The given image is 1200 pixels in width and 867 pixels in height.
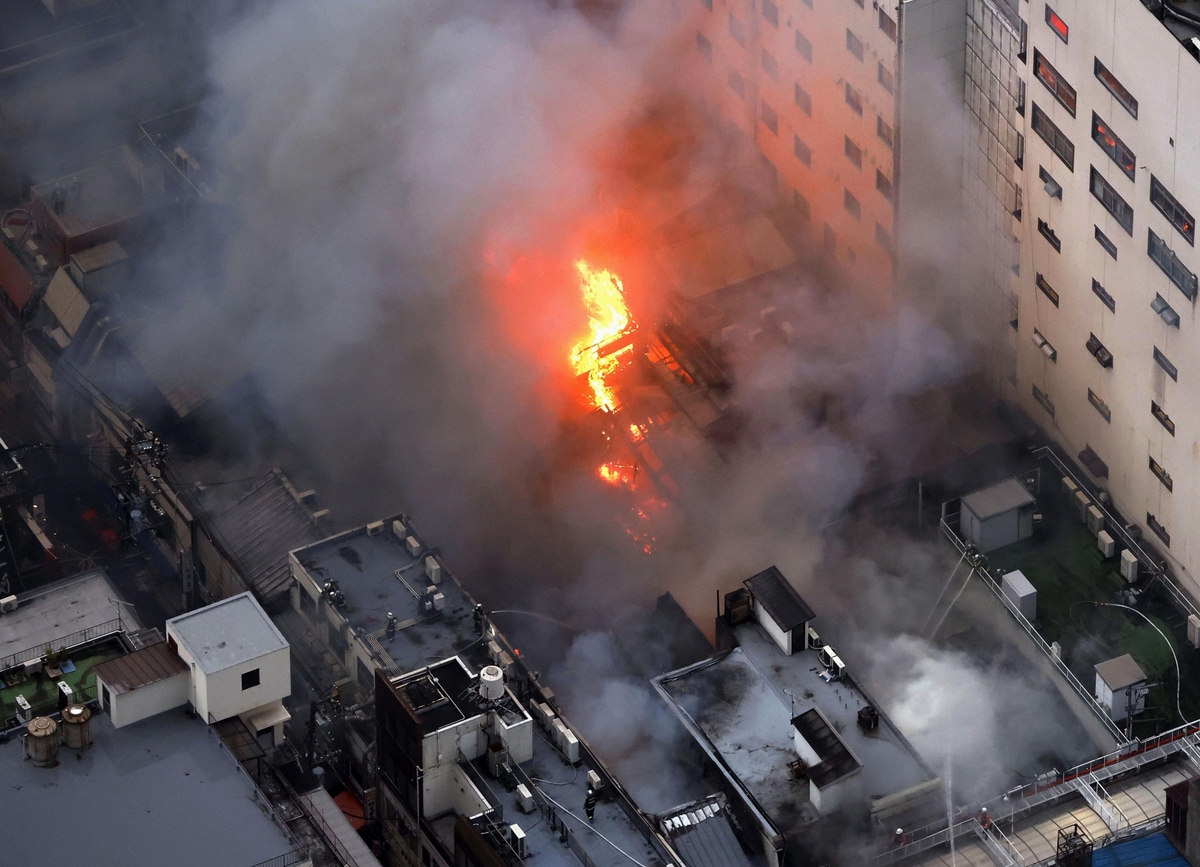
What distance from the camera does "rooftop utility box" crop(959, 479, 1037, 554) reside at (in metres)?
73.0

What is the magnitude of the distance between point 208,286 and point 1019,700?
2897 centimetres

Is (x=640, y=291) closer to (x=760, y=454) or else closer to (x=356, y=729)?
(x=760, y=454)

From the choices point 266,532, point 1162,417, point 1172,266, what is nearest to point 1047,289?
point 1162,417

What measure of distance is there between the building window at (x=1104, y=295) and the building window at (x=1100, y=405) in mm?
3011

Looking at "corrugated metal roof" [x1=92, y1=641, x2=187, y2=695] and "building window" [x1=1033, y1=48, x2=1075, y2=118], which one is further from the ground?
"building window" [x1=1033, y1=48, x2=1075, y2=118]

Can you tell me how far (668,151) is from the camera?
84.8m

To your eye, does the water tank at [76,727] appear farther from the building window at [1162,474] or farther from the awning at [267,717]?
the building window at [1162,474]

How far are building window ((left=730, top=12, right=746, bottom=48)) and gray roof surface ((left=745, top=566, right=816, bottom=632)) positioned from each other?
18.7 m

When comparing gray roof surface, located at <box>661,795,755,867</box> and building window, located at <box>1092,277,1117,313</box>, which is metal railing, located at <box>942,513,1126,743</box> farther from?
gray roof surface, located at <box>661,795,755,867</box>

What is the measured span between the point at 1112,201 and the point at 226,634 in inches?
961

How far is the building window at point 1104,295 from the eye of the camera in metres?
70.1

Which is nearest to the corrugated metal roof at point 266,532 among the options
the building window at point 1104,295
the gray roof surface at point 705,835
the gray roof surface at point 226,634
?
the gray roof surface at point 226,634

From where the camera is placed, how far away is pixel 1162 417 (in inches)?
2734

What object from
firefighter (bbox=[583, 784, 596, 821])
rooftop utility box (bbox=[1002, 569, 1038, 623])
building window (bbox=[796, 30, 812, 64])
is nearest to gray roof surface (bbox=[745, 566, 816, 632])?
rooftop utility box (bbox=[1002, 569, 1038, 623])
